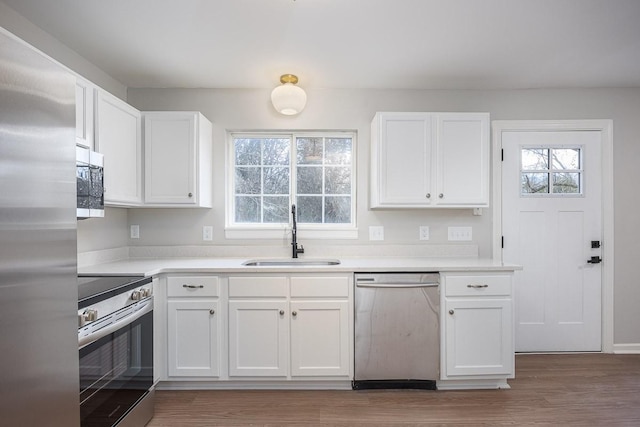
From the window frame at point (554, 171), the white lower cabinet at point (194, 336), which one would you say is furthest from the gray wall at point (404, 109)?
the white lower cabinet at point (194, 336)

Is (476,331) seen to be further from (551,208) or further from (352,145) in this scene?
(352,145)

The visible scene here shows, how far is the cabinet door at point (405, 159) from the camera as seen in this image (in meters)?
2.58

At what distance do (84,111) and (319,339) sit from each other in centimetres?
207

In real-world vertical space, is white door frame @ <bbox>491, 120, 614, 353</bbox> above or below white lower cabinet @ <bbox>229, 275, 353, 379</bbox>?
above

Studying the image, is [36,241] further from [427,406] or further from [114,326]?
[427,406]

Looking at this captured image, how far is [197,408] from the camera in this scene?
6.95 feet

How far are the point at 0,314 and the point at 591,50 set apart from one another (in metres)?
3.35

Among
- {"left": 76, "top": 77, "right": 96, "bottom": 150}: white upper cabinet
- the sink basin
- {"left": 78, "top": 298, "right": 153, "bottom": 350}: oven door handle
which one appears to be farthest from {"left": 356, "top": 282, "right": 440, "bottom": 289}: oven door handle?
{"left": 76, "top": 77, "right": 96, "bottom": 150}: white upper cabinet

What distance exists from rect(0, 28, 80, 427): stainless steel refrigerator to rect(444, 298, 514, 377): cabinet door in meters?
2.12

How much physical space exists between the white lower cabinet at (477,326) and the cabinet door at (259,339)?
113 cm

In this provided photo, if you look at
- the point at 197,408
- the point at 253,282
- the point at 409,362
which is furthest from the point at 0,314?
the point at 409,362

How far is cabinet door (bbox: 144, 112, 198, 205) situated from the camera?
258 cm

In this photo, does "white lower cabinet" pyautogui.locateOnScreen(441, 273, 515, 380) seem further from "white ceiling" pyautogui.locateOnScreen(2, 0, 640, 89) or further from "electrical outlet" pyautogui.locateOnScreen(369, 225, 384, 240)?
"white ceiling" pyautogui.locateOnScreen(2, 0, 640, 89)

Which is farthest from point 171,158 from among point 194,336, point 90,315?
point 90,315
